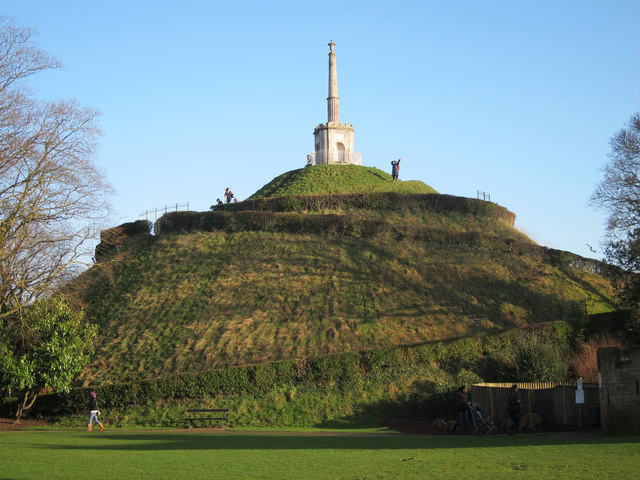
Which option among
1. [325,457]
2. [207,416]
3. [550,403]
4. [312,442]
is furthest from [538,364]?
[325,457]

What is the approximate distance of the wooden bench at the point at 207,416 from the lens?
3000cm

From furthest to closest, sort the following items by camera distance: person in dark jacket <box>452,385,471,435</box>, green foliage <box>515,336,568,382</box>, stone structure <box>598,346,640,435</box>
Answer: green foliage <box>515,336,568,382</box>, person in dark jacket <box>452,385,471,435</box>, stone structure <box>598,346,640,435</box>

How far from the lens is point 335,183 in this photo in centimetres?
7119

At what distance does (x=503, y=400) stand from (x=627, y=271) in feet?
53.3

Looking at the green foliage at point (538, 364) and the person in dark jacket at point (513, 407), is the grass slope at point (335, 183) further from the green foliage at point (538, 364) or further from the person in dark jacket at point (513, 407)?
the person in dark jacket at point (513, 407)

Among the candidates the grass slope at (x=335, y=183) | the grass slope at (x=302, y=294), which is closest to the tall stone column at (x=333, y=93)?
the grass slope at (x=335, y=183)

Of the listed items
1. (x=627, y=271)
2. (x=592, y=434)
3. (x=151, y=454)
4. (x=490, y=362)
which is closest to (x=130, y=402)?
(x=151, y=454)

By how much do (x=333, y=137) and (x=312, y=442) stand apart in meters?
56.6

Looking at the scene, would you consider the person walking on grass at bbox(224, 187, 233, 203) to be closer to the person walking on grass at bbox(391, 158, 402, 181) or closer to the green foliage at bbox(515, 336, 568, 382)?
the person walking on grass at bbox(391, 158, 402, 181)

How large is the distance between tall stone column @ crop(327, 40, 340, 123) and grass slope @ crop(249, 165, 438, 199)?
589 cm

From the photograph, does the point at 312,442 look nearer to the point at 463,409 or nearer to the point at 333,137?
the point at 463,409

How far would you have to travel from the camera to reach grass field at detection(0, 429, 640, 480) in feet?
47.3

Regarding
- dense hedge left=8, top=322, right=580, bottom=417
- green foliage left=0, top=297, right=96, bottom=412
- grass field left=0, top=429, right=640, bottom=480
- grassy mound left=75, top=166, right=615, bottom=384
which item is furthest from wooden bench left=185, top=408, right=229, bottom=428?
green foliage left=0, top=297, right=96, bottom=412

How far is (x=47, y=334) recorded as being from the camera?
34.6m
